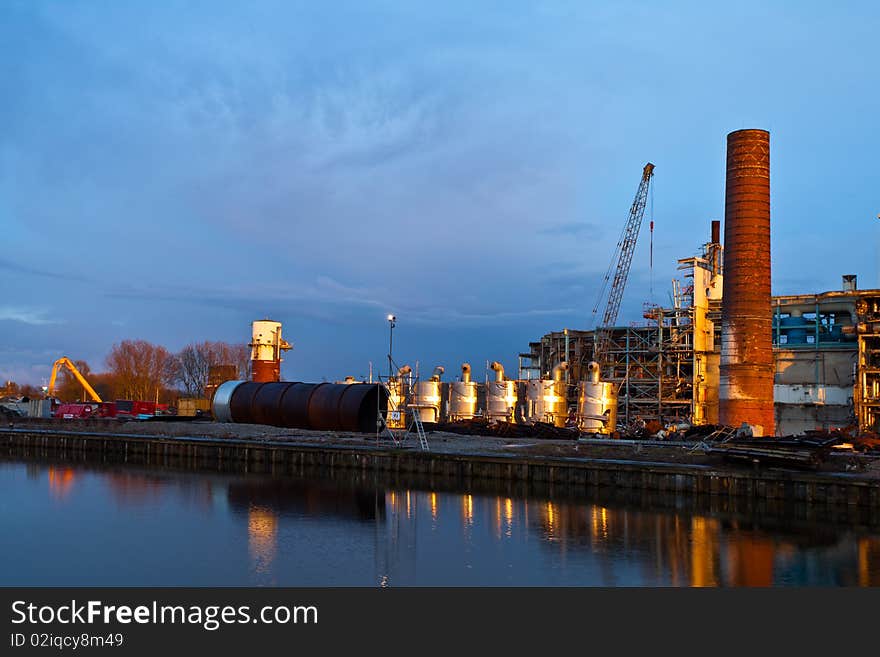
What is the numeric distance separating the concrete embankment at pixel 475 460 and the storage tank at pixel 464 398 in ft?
35.7

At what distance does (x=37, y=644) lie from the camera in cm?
1299

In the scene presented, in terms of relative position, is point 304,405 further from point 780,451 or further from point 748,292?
point 780,451

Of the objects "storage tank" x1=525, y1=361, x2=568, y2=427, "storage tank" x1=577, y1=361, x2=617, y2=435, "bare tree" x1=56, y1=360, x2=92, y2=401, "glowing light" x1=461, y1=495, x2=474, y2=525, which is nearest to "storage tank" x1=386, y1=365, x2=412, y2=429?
"storage tank" x1=525, y1=361, x2=568, y2=427

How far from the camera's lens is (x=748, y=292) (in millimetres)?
44656

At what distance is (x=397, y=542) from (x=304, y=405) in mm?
30494

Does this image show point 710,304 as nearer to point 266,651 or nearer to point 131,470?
point 131,470

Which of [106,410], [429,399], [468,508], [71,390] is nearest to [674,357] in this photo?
[429,399]

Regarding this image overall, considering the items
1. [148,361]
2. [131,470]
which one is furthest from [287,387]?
[148,361]

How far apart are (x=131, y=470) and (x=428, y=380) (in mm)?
27496

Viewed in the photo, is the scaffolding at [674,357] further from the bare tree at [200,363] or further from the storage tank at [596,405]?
the bare tree at [200,363]

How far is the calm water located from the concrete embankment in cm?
348

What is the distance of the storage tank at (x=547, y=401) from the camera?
5956cm

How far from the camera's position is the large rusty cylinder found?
44.4 m

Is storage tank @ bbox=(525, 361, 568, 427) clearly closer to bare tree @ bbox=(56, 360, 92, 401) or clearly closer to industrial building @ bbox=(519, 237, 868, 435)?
industrial building @ bbox=(519, 237, 868, 435)
